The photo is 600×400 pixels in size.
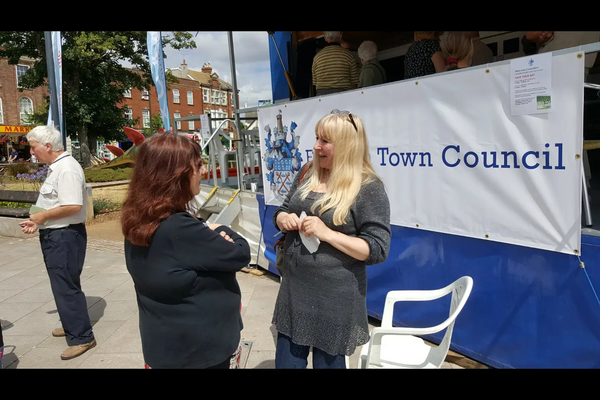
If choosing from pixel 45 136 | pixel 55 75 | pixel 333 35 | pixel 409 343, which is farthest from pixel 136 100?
pixel 409 343

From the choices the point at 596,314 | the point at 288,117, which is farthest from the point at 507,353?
the point at 288,117

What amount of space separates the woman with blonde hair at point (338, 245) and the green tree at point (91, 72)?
24.9m

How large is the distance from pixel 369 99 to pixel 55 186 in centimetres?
259

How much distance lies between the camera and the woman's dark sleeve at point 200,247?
1.60 metres

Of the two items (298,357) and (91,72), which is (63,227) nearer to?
A: (298,357)

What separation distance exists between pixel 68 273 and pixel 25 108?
161 ft

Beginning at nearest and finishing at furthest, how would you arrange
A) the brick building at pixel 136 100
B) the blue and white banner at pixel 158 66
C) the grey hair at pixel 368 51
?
1. the grey hair at pixel 368 51
2. the blue and white banner at pixel 158 66
3. the brick building at pixel 136 100

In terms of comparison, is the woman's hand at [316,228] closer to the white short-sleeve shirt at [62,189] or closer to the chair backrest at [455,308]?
the chair backrest at [455,308]

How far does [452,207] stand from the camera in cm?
300

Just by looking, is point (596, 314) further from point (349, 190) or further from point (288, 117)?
point (288, 117)

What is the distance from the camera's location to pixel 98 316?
4.32 metres

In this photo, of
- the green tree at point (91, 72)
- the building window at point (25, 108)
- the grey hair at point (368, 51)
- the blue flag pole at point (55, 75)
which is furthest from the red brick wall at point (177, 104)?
the grey hair at point (368, 51)

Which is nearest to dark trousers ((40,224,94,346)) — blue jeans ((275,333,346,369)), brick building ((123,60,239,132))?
blue jeans ((275,333,346,369))

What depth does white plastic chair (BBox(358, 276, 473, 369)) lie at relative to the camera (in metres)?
2.12
